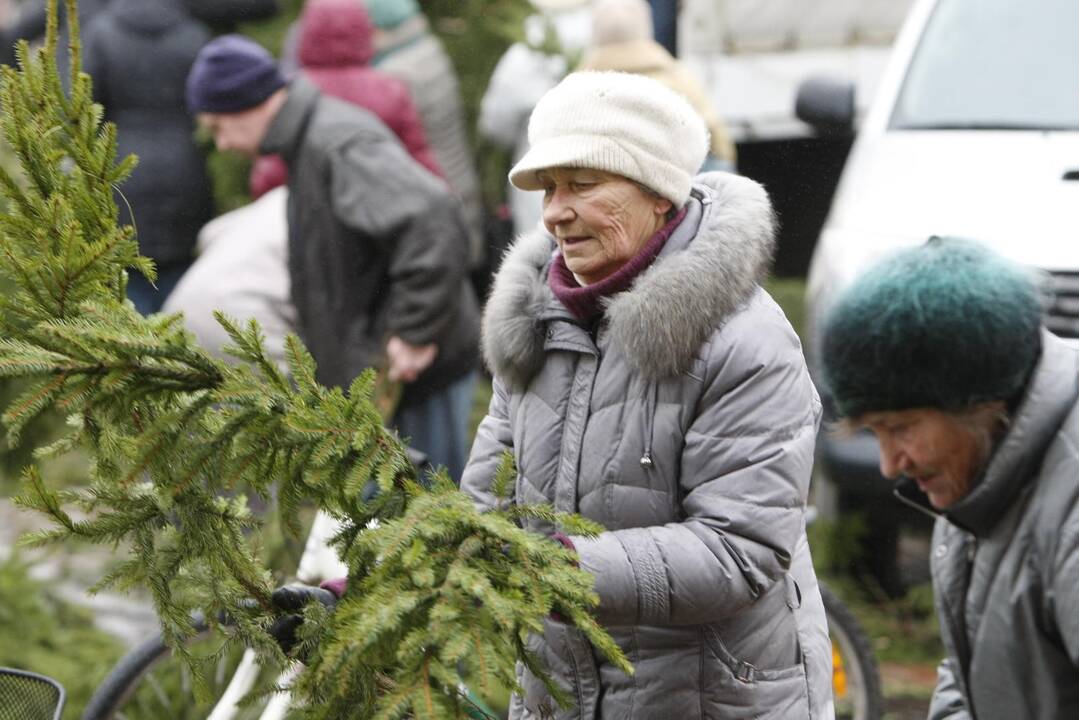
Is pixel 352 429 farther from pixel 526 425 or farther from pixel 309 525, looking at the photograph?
pixel 309 525

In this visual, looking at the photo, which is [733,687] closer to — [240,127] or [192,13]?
[240,127]

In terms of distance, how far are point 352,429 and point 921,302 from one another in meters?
0.93

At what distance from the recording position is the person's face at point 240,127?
18.5 feet

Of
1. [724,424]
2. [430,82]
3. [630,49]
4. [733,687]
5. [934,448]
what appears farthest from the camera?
[430,82]

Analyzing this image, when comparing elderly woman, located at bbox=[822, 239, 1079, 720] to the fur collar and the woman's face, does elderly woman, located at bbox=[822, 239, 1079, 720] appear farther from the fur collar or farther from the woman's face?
the woman's face

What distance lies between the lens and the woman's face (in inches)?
116

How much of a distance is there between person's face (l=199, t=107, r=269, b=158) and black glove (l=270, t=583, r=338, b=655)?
10.0 feet

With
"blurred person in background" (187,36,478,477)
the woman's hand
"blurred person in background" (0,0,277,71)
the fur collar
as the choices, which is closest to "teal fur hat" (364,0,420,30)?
"blurred person in background" (0,0,277,71)

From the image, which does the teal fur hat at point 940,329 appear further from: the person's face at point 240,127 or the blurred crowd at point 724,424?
the person's face at point 240,127

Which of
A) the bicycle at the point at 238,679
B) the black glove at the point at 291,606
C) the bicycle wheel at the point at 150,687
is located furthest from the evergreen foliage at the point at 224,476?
the bicycle wheel at the point at 150,687

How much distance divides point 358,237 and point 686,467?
9.37ft

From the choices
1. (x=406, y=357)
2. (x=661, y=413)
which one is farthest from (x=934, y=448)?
(x=406, y=357)

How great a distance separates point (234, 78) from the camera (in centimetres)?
553

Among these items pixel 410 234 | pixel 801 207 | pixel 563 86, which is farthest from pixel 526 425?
pixel 801 207
